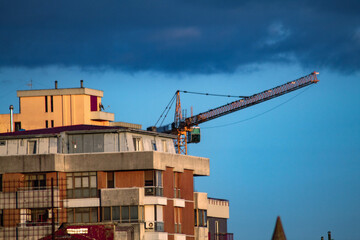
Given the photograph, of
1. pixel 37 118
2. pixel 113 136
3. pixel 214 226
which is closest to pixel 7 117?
pixel 37 118

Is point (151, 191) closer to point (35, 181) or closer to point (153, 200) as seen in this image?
point (153, 200)

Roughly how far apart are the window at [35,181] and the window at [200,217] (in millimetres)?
14976

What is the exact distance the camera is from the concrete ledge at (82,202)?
91688 millimetres

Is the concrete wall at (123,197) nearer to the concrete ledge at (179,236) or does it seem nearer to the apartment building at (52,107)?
the concrete ledge at (179,236)

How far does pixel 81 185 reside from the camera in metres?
92.5

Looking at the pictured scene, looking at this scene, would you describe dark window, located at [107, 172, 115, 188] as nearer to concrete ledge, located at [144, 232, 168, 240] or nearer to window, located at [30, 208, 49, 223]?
concrete ledge, located at [144, 232, 168, 240]

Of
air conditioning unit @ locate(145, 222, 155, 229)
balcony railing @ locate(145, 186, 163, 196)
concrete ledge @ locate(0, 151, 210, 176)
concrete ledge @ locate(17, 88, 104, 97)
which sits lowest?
air conditioning unit @ locate(145, 222, 155, 229)

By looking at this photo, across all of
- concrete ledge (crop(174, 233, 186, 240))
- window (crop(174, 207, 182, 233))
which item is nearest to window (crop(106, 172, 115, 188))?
window (crop(174, 207, 182, 233))

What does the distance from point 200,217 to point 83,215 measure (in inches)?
510

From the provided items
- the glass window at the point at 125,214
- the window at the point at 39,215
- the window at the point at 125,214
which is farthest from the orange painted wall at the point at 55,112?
the glass window at the point at 125,214

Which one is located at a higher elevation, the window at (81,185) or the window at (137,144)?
the window at (137,144)

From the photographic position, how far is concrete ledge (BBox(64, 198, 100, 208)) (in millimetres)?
91688

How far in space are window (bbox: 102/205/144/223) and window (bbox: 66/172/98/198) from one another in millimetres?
2213

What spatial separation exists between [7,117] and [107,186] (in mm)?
61707
